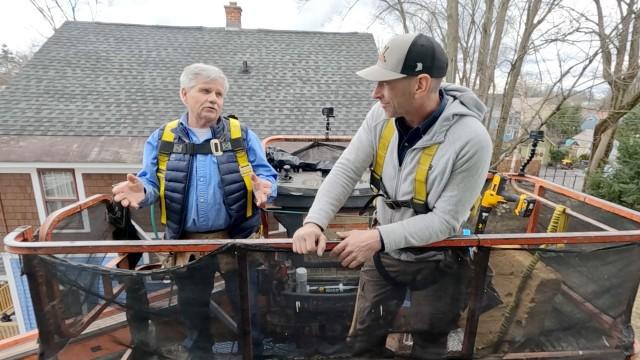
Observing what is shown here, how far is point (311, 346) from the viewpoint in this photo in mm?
1886

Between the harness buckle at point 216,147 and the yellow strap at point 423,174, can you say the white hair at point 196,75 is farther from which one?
the yellow strap at point 423,174

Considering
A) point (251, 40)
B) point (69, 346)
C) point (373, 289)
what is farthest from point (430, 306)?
point (251, 40)

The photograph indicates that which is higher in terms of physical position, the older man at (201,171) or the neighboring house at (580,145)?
the older man at (201,171)

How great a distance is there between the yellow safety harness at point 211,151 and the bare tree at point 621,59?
10123 mm

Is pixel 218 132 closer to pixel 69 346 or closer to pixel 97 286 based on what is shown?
pixel 97 286

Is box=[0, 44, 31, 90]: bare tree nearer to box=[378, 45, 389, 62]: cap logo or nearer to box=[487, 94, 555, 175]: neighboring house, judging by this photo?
box=[487, 94, 555, 175]: neighboring house

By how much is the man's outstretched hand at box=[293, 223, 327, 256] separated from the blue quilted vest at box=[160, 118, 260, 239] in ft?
2.67

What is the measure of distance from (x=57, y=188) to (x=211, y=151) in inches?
294

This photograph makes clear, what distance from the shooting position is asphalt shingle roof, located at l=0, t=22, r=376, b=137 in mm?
8312

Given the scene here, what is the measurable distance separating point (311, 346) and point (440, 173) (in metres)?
1.11

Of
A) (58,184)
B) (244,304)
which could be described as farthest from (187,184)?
(58,184)

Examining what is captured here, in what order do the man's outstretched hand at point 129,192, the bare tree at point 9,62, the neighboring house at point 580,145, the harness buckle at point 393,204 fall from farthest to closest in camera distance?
the neighboring house at point 580,145 < the bare tree at point 9,62 < the man's outstretched hand at point 129,192 < the harness buckle at point 393,204

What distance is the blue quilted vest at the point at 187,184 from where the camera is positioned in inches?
85.4

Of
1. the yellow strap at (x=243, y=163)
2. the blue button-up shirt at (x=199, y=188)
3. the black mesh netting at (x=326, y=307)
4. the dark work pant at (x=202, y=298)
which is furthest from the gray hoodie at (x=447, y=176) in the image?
the blue button-up shirt at (x=199, y=188)
